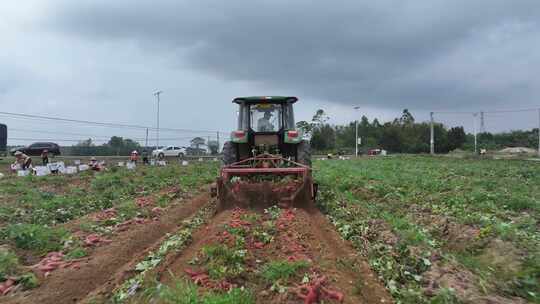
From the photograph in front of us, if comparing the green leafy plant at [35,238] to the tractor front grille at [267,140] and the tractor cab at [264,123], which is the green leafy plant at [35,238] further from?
the tractor front grille at [267,140]

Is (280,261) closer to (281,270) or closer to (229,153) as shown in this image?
(281,270)

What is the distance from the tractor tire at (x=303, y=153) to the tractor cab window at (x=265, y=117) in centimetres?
78

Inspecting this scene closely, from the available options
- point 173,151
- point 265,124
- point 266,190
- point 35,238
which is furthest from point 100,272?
point 173,151

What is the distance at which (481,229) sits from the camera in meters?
6.30

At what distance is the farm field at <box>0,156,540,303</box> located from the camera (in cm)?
438

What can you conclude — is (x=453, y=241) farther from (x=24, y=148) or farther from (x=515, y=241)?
(x=24, y=148)

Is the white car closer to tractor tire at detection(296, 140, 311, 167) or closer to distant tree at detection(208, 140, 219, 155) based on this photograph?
distant tree at detection(208, 140, 219, 155)

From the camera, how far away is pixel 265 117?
36.7 ft

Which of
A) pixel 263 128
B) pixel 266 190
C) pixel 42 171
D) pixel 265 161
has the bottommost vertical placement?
pixel 42 171

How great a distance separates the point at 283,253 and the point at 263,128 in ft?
19.7

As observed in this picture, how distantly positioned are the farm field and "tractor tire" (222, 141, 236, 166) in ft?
5.20

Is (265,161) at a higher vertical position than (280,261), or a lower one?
higher

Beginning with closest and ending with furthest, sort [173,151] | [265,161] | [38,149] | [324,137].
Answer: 1. [265,161]
2. [38,149]
3. [173,151]
4. [324,137]

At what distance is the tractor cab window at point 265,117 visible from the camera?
11.1 metres
